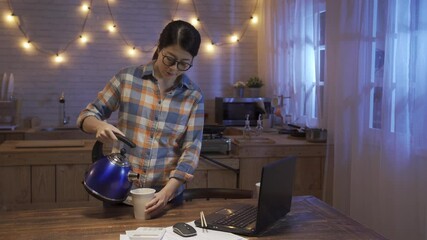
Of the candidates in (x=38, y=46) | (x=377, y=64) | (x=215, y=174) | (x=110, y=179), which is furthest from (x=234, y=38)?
(x=110, y=179)

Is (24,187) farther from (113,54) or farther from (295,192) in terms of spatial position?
(113,54)

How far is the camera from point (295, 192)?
3.00 metres

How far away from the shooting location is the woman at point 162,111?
63.7 inches

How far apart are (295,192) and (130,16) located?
2890mm

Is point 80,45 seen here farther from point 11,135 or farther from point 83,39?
point 11,135

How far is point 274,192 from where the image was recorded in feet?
4.59

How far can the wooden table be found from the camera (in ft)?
4.34

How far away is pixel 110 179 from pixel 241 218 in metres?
0.47

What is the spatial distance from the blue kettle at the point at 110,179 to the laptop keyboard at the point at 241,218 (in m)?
0.34

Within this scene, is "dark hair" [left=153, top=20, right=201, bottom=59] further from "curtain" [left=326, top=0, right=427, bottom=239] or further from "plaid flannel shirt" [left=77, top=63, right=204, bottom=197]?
"curtain" [left=326, top=0, right=427, bottom=239]

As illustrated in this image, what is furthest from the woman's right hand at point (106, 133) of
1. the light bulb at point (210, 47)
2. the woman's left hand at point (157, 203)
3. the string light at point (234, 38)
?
the string light at point (234, 38)

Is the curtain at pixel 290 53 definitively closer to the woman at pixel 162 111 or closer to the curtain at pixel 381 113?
the curtain at pixel 381 113

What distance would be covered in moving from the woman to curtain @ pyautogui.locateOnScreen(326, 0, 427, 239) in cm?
116

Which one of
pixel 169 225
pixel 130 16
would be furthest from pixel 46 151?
pixel 130 16
